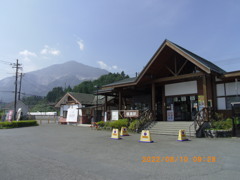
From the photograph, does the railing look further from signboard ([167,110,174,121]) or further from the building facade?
signboard ([167,110,174,121])

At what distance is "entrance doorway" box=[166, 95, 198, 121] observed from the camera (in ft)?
52.5

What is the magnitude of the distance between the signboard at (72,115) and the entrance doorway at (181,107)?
53.0 ft

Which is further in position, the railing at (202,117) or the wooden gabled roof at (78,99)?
the wooden gabled roof at (78,99)

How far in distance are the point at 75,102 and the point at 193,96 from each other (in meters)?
19.3

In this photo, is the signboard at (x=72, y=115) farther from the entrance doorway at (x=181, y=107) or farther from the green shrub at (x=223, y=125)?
the green shrub at (x=223, y=125)

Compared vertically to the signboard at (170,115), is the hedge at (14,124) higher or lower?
lower

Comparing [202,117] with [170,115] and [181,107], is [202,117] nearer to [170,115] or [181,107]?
[181,107]

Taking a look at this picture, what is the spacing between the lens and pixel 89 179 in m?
4.49

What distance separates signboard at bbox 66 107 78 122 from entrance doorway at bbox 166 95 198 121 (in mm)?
16145

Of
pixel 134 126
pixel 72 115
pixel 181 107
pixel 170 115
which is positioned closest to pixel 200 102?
pixel 181 107

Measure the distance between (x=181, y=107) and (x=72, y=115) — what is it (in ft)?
59.6

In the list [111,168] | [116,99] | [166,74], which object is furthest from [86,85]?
[111,168]

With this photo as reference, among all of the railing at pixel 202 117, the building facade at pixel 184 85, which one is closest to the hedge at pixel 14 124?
the building facade at pixel 184 85

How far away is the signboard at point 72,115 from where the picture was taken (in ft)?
93.6
